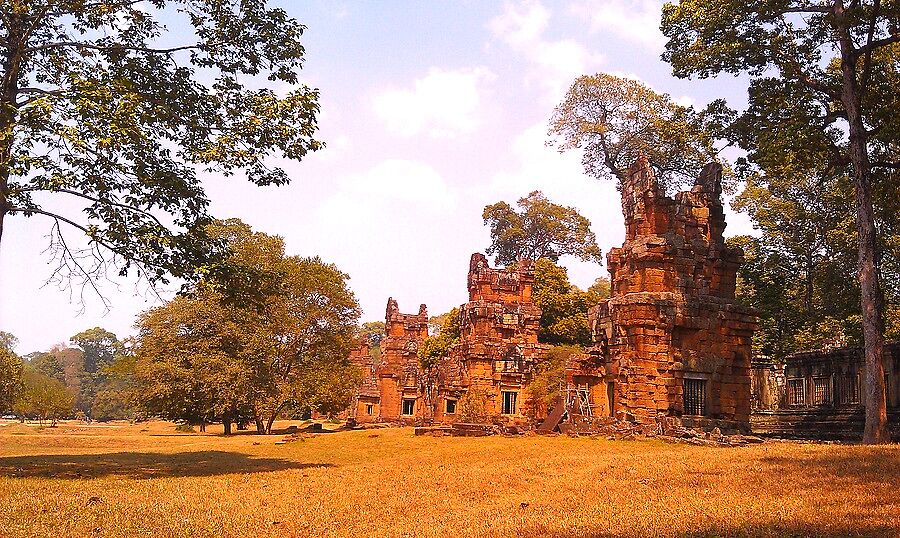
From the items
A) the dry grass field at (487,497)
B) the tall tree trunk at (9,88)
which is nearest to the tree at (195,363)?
the dry grass field at (487,497)

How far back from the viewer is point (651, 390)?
21875mm

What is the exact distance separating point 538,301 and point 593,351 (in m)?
21.8

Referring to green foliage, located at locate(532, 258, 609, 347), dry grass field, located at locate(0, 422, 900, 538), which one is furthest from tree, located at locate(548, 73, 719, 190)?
dry grass field, located at locate(0, 422, 900, 538)

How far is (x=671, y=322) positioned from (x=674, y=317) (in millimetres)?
186

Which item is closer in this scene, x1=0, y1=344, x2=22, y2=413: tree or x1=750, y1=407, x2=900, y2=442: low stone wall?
x1=750, y1=407, x2=900, y2=442: low stone wall

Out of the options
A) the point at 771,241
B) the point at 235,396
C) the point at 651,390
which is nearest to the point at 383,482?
the point at 651,390

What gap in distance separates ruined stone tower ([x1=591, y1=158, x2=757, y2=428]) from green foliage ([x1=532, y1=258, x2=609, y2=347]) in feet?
70.3

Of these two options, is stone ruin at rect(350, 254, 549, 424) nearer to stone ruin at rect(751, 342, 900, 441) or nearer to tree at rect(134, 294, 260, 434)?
tree at rect(134, 294, 260, 434)

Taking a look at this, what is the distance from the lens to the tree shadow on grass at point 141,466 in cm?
1484

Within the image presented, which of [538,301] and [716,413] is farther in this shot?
[538,301]

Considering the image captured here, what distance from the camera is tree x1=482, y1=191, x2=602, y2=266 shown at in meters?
55.5

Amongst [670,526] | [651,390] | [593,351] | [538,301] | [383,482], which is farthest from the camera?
[538,301]

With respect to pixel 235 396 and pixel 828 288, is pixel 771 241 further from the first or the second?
pixel 235 396

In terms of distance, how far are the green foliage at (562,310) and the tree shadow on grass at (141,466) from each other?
28253 mm
